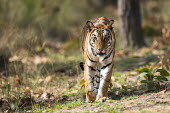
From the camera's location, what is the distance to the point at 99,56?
16.9 ft

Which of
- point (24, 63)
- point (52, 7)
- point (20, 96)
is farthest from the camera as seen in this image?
point (52, 7)

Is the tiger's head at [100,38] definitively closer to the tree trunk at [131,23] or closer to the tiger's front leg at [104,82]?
the tiger's front leg at [104,82]

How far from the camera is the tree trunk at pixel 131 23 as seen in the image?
10.3 meters

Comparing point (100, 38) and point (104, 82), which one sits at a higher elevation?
point (100, 38)

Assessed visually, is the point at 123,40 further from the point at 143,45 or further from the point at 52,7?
the point at 52,7

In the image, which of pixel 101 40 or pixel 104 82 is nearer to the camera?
pixel 101 40

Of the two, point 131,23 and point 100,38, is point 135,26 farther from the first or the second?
point 100,38

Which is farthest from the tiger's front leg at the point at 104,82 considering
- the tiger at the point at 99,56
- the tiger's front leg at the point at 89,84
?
the tiger's front leg at the point at 89,84

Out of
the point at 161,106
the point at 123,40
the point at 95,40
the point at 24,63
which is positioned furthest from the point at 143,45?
the point at 161,106

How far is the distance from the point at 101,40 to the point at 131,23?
217 inches

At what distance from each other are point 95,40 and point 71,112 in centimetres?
124

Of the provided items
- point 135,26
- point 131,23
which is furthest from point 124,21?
point 135,26

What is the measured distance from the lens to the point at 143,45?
10.4 metres

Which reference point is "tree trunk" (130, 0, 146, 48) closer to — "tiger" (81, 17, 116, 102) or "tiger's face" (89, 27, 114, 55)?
"tiger" (81, 17, 116, 102)
